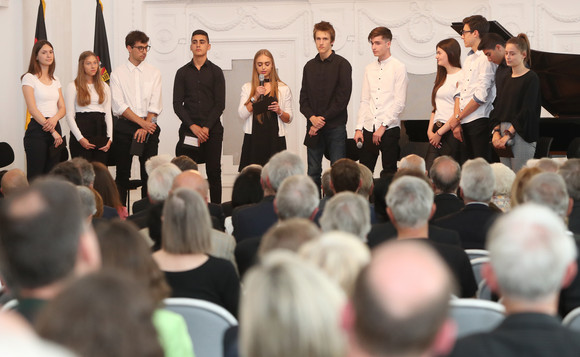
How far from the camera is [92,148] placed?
7594 mm

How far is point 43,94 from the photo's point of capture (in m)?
7.56

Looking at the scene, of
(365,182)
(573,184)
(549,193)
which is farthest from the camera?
(365,182)

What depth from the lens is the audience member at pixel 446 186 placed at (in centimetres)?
468

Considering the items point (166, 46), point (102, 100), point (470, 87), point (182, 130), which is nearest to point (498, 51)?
point (470, 87)

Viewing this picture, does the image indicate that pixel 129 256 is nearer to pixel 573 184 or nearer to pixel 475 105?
pixel 573 184

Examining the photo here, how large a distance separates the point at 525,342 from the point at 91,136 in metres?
6.29

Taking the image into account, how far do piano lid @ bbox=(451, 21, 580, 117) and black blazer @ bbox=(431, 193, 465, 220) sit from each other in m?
3.19

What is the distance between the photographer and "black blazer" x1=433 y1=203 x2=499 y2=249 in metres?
4.11

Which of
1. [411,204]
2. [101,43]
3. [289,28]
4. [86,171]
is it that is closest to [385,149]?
[86,171]

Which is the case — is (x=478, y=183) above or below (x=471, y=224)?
above

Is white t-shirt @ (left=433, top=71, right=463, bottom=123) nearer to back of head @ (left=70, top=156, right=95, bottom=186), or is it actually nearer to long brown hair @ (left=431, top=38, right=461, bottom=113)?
long brown hair @ (left=431, top=38, right=461, bottom=113)

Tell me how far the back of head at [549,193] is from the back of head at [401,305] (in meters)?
2.32

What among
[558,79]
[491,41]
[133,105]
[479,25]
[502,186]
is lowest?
[502,186]

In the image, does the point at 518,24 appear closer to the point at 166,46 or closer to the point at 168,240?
the point at 166,46
